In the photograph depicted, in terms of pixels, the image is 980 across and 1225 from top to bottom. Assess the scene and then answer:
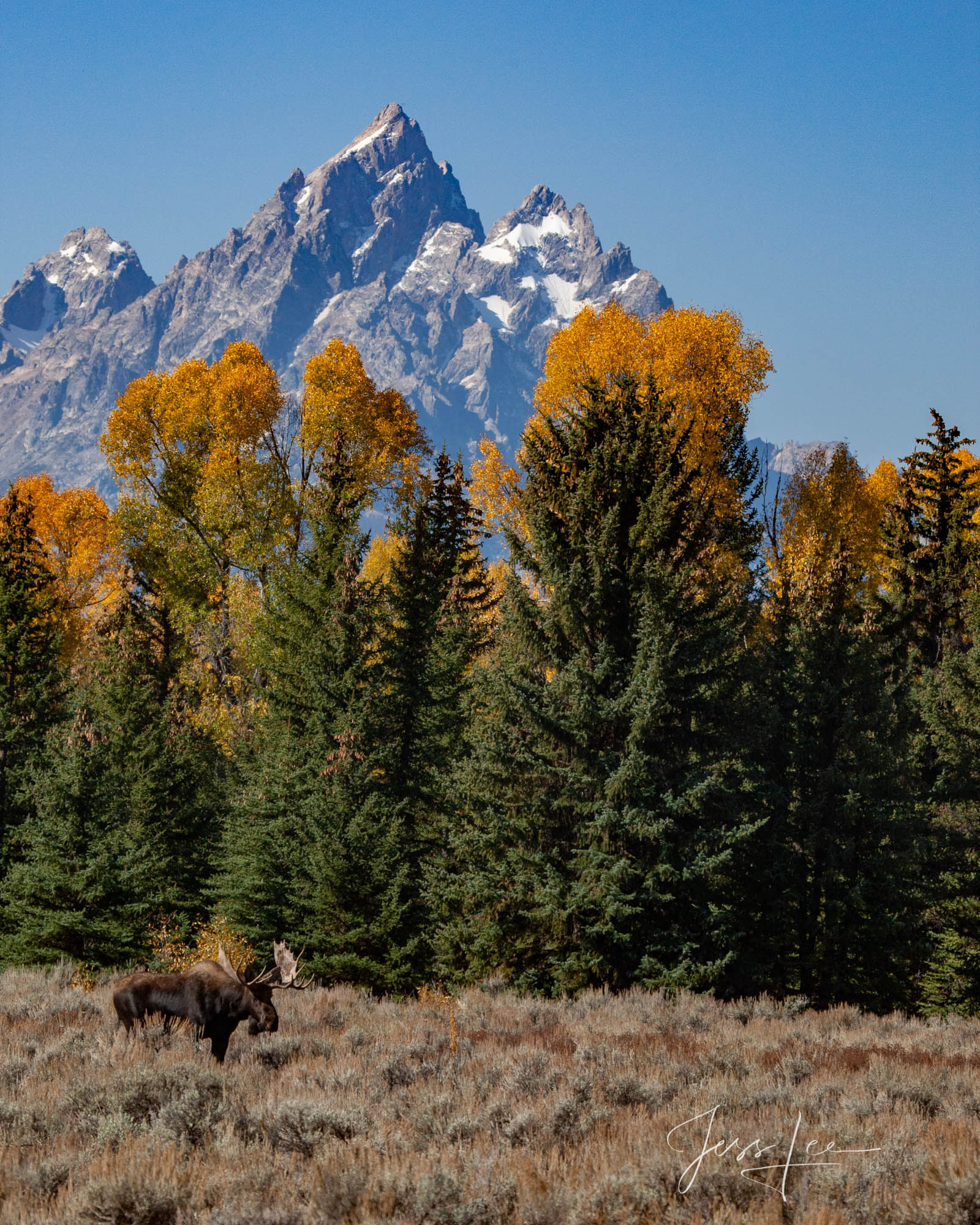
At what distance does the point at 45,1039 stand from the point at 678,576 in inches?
449

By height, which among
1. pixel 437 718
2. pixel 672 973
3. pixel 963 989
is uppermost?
pixel 437 718

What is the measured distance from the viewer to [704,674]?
657 inches

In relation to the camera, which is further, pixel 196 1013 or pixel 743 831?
pixel 743 831

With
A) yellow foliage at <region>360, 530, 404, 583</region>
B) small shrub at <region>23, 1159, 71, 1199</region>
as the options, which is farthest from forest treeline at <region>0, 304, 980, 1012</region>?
small shrub at <region>23, 1159, 71, 1199</region>

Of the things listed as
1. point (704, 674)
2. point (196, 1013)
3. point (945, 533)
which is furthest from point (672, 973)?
point (945, 533)

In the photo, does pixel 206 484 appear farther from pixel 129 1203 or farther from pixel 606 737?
pixel 129 1203

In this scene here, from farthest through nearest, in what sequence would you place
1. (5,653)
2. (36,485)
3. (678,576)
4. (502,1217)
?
(36,485)
(5,653)
(678,576)
(502,1217)

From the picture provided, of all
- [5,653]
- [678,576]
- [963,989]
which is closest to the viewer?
[678,576]

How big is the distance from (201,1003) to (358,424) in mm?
21226

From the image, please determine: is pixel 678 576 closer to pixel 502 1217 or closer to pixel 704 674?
pixel 704 674

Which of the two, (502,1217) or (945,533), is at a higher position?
(945,533)

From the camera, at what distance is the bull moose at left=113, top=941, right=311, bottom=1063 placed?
30.1ft
